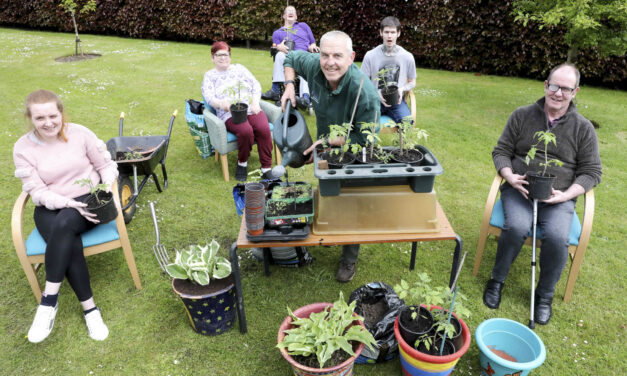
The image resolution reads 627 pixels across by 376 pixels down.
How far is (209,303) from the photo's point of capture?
2350mm

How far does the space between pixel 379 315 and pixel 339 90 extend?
58.0 inches

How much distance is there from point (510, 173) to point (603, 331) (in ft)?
3.81

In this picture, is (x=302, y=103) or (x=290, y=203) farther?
(x=302, y=103)

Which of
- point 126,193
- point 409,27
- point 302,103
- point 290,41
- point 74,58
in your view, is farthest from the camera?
point 74,58

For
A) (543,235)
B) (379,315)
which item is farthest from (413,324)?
(543,235)

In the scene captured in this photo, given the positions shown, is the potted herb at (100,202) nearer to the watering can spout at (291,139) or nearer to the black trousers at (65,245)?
the black trousers at (65,245)

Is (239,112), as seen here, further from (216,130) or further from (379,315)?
(379,315)

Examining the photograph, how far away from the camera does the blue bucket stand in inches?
81.4

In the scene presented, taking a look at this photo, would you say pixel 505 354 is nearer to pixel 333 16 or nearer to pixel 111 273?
pixel 111 273

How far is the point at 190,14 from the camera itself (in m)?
11.0

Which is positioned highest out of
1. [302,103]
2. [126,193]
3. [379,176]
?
[379,176]

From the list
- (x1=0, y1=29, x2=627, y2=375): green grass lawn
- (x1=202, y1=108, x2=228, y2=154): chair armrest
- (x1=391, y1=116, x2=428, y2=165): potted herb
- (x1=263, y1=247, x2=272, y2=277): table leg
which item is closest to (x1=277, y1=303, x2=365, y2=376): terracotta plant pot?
(x1=0, y1=29, x2=627, y2=375): green grass lawn

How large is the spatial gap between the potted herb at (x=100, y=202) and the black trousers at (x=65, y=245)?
13cm

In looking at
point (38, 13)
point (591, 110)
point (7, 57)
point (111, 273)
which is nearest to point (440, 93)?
point (591, 110)
